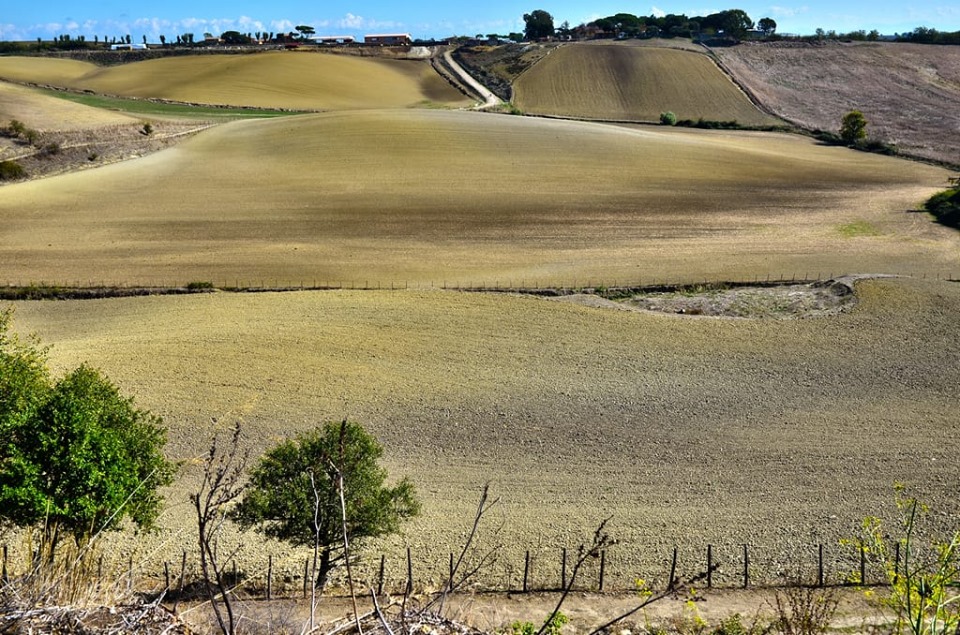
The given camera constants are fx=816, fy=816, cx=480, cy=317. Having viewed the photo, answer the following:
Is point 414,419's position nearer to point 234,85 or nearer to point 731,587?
point 731,587

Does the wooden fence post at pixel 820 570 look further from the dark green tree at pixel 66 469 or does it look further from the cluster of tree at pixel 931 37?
the cluster of tree at pixel 931 37

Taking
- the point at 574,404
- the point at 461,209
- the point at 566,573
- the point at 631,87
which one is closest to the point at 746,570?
the point at 566,573

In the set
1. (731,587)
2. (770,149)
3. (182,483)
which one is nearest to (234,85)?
(770,149)

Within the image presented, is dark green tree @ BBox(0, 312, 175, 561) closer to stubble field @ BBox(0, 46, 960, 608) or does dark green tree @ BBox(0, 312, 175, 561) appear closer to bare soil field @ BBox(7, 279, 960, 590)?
bare soil field @ BBox(7, 279, 960, 590)

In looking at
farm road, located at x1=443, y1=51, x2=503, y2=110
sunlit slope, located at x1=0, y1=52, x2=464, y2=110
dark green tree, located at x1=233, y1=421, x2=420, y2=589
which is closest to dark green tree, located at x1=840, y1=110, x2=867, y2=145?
farm road, located at x1=443, y1=51, x2=503, y2=110

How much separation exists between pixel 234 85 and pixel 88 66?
4523cm

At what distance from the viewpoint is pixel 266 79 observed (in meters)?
122

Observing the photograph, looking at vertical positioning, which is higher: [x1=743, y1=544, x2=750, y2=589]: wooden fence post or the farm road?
the farm road

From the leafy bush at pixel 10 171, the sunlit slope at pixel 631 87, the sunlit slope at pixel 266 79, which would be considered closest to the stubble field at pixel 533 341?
the leafy bush at pixel 10 171

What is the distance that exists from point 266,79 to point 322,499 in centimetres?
11500

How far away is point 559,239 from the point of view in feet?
166

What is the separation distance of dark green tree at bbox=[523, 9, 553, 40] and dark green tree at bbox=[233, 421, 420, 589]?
16650 centimetres

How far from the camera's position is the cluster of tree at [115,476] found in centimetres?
1605

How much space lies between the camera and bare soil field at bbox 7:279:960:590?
20859 mm
